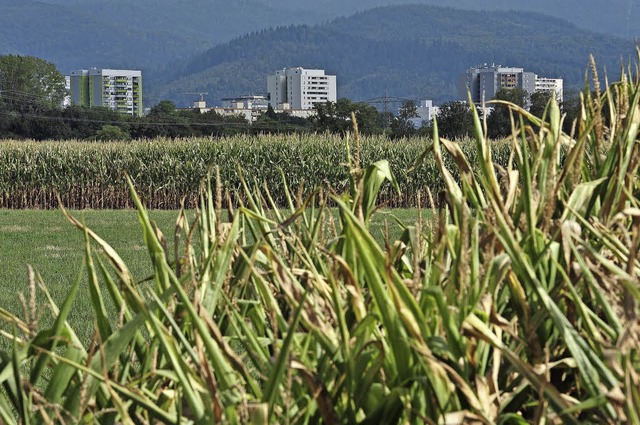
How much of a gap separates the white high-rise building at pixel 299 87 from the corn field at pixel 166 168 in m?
149

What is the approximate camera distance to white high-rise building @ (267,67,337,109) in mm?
178750

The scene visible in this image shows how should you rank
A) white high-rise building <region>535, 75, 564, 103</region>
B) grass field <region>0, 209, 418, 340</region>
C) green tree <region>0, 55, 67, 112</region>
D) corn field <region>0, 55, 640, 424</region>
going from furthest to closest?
green tree <region>0, 55, 67, 112</region>
grass field <region>0, 209, 418, 340</region>
white high-rise building <region>535, 75, 564, 103</region>
corn field <region>0, 55, 640, 424</region>

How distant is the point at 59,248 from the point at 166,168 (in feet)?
41.6

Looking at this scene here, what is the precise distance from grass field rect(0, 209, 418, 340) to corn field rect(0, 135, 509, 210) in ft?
14.2

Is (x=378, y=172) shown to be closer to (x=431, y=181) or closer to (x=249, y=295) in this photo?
(x=249, y=295)

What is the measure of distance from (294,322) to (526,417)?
467 millimetres

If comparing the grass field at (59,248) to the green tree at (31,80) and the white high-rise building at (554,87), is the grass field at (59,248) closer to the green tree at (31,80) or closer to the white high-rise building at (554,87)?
the white high-rise building at (554,87)

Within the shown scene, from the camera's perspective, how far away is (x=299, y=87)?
7106 inches

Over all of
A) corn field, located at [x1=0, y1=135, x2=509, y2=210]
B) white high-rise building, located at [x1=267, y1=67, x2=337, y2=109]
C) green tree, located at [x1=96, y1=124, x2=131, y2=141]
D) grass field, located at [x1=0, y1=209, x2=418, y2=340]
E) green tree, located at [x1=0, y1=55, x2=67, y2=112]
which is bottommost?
grass field, located at [x1=0, y1=209, x2=418, y2=340]

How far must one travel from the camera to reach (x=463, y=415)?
42.1 inches

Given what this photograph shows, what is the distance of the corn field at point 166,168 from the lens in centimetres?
2477

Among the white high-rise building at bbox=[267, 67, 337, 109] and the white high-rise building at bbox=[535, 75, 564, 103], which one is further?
the white high-rise building at bbox=[267, 67, 337, 109]

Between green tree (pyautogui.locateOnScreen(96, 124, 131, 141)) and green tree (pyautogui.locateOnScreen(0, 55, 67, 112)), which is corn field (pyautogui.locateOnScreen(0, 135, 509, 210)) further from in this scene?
green tree (pyautogui.locateOnScreen(0, 55, 67, 112))

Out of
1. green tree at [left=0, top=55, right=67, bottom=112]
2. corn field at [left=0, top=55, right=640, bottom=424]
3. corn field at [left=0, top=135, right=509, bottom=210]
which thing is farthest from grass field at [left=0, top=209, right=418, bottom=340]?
green tree at [left=0, top=55, right=67, bottom=112]
